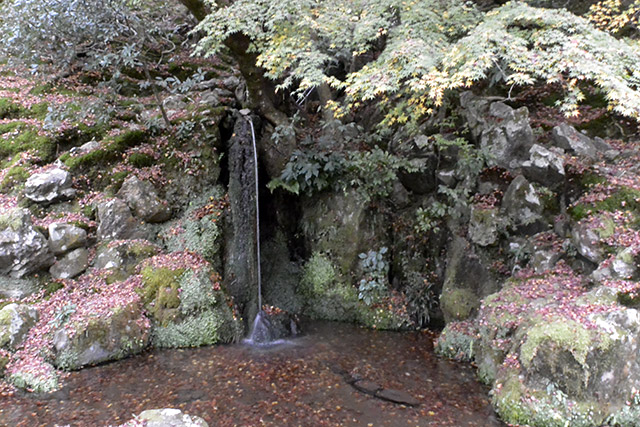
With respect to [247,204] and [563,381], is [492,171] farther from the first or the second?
[247,204]

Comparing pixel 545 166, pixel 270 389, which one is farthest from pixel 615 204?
pixel 270 389

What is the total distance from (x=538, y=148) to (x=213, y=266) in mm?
6415

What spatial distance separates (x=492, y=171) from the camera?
801 centimetres

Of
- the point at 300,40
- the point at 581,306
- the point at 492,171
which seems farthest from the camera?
the point at 492,171

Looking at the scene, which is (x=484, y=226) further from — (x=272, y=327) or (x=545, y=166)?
(x=272, y=327)

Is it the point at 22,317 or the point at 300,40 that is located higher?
the point at 300,40

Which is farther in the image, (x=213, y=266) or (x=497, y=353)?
(x=213, y=266)

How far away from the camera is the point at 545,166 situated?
7250mm

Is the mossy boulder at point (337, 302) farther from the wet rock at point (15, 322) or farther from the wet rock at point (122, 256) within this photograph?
the wet rock at point (15, 322)

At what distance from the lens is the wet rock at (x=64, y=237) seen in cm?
751

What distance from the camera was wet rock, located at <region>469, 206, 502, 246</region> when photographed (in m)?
7.38

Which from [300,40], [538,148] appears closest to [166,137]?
[300,40]

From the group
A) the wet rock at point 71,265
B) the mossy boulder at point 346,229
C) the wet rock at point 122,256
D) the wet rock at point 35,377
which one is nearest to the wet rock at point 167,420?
the wet rock at point 35,377

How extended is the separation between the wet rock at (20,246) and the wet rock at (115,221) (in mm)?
983
